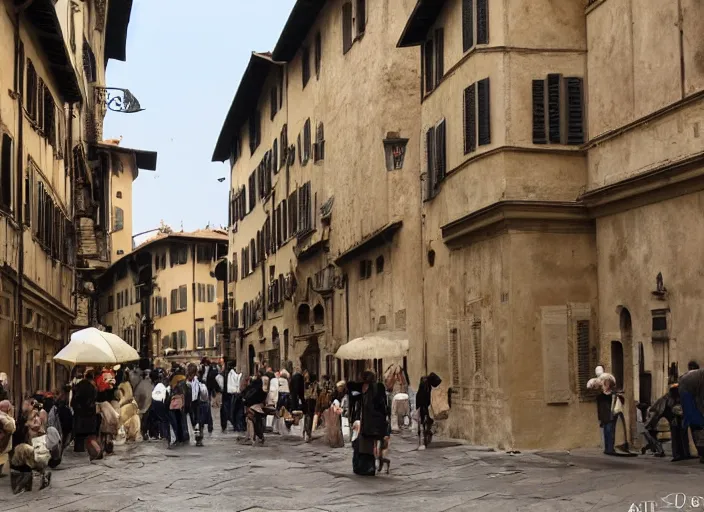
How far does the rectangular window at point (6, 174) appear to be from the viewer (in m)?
22.7

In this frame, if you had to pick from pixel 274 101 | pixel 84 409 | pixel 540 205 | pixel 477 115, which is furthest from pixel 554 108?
pixel 274 101

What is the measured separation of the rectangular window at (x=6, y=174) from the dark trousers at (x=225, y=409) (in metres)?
9.29

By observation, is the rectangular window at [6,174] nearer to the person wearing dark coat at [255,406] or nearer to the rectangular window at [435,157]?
the person wearing dark coat at [255,406]

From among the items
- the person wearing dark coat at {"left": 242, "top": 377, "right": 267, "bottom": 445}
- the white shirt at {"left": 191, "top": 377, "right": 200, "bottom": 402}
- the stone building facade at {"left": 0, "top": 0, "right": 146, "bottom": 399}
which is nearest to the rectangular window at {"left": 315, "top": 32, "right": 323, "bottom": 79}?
the stone building facade at {"left": 0, "top": 0, "right": 146, "bottom": 399}

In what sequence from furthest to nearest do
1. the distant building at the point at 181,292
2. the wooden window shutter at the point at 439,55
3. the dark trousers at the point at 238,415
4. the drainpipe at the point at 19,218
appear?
the distant building at the point at 181,292 < the dark trousers at the point at 238,415 < the wooden window shutter at the point at 439,55 < the drainpipe at the point at 19,218

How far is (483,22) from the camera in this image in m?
22.2

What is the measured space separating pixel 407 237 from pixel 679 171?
11.6 metres

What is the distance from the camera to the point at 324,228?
38062mm

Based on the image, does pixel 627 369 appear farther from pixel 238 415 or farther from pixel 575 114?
pixel 238 415

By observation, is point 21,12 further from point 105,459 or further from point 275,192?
point 275,192

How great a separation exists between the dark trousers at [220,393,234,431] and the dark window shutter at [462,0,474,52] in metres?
11.7

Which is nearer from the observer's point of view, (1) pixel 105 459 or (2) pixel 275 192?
(1) pixel 105 459

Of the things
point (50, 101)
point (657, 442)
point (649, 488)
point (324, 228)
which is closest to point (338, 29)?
point (324, 228)

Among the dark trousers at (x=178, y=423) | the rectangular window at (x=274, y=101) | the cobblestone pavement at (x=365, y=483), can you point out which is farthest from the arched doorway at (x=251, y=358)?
the cobblestone pavement at (x=365, y=483)
